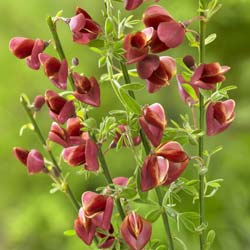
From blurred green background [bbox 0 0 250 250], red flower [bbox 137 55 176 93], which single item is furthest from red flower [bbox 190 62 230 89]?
blurred green background [bbox 0 0 250 250]

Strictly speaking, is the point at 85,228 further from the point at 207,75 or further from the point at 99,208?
the point at 207,75

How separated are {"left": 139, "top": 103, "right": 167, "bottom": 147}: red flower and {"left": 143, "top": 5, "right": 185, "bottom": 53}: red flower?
5cm

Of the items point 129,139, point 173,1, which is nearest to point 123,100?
point 129,139

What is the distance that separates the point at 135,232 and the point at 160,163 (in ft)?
0.19

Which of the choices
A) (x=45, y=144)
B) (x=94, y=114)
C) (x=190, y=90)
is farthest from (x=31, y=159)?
(x=94, y=114)

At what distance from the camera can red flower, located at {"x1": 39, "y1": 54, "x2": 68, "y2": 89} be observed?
50 cm

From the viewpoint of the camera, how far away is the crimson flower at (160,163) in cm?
48

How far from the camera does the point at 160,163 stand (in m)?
0.49

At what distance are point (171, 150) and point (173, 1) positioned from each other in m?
1.02

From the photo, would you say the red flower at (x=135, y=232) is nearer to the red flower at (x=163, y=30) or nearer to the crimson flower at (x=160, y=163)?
the crimson flower at (x=160, y=163)

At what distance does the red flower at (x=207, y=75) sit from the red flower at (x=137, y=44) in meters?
0.05

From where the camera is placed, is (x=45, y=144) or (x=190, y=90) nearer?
(x=190, y=90)

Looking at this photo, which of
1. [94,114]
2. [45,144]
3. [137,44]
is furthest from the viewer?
[94,114]

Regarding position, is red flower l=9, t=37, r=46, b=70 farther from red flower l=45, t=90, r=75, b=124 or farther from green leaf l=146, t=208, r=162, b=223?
green leaf l=146, t=208, r=162, b=223
